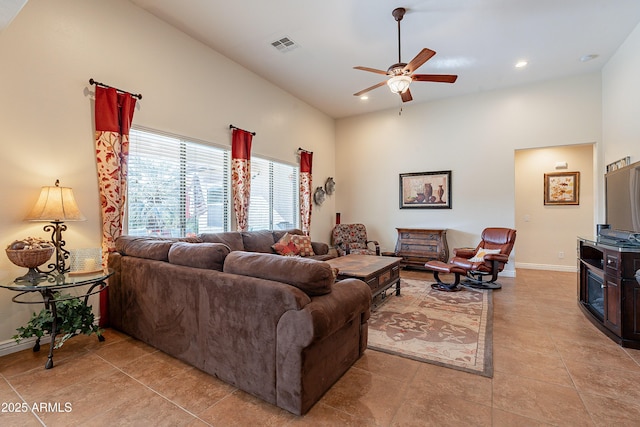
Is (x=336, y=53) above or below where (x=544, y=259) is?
above

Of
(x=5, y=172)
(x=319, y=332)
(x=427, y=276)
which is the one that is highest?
(x=5, y=172)

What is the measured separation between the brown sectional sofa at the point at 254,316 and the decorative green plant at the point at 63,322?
0.38 meters

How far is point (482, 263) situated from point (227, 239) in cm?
379

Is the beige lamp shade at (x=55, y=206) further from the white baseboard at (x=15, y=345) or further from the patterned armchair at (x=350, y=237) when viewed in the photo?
the patterned armchair at (x=350, y=237)

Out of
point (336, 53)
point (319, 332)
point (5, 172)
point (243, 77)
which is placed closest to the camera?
point (319, 332)

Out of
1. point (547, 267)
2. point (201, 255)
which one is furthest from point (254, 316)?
point (547, 267)

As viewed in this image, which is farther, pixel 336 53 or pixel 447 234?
pixel 447 234

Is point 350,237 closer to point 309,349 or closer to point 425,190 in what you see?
point 425,190

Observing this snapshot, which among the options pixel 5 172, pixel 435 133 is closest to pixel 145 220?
pixel 5 172

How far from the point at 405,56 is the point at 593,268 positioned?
11.8 feet

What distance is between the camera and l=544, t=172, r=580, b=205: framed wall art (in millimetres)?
5801

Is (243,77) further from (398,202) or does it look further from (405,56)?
(398,202)

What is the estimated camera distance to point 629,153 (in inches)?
147

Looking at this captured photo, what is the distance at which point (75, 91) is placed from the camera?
2.83m
